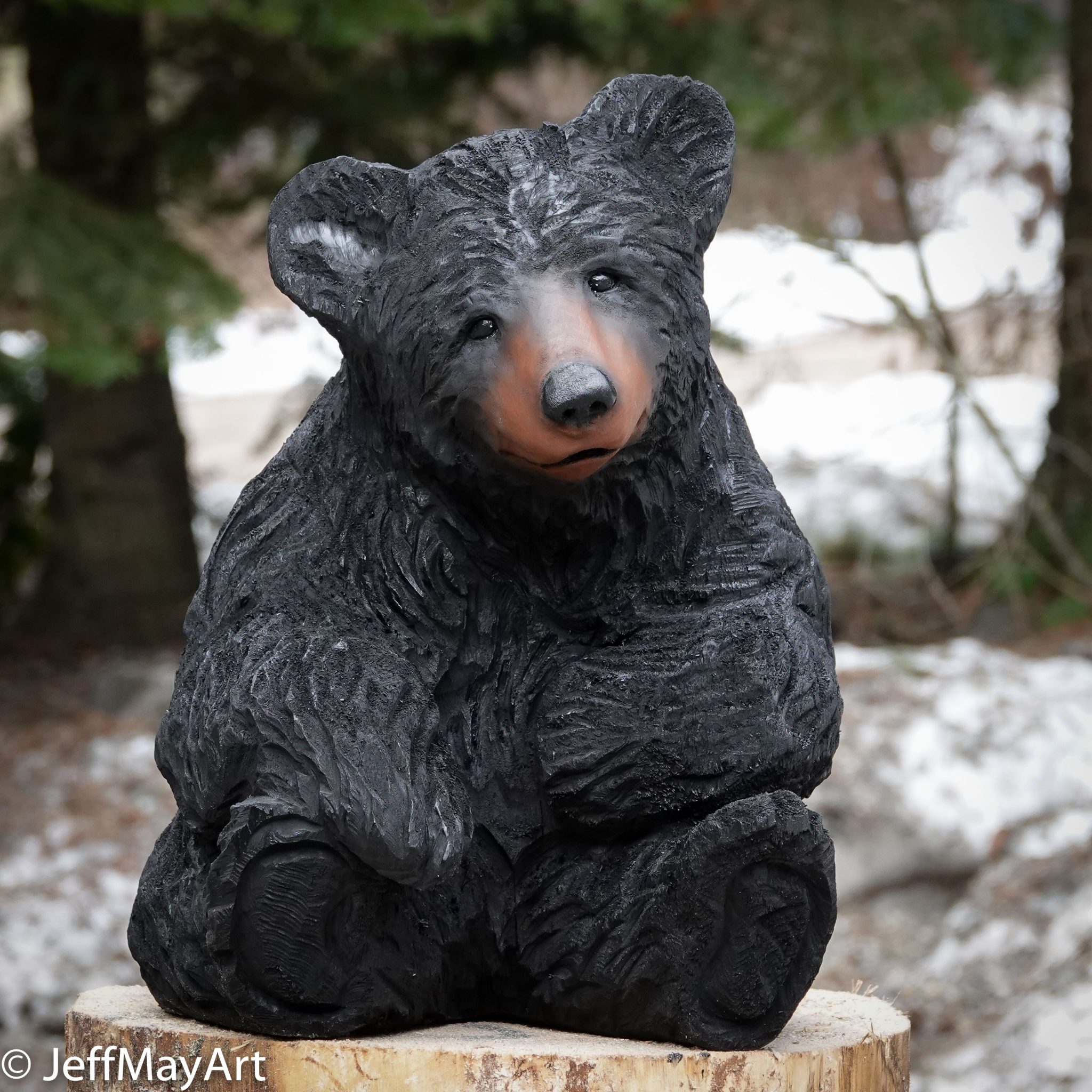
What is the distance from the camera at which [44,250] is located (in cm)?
424

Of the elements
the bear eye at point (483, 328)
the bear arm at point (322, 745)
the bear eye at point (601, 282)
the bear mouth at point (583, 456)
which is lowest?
the bear arm at point (322, 745)

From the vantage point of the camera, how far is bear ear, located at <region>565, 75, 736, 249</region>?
196 centimetres

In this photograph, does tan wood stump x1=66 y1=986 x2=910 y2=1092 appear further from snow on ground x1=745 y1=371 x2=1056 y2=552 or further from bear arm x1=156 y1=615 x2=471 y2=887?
snow on ground x1=745 y1=371 x2=1056 y2=552

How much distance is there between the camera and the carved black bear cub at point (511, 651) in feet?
5.90

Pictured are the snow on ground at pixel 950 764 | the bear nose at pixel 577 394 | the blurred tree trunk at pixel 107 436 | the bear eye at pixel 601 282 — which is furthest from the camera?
the blurred tree trunk at pixel 107 436

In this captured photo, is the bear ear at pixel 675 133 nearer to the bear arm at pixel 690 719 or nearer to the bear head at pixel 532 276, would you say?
the bear head at pixel 532 276

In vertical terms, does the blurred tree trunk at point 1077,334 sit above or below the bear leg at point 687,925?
above

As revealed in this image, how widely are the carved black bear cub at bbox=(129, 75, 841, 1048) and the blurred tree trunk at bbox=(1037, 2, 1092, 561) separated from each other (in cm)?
416

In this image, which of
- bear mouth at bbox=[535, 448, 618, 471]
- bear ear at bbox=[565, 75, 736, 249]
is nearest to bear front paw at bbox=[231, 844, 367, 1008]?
bear mouth at bbox=[535, 448, 618, 471]

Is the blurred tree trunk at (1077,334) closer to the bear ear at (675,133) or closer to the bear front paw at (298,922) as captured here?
the bear ear at (675,133)
